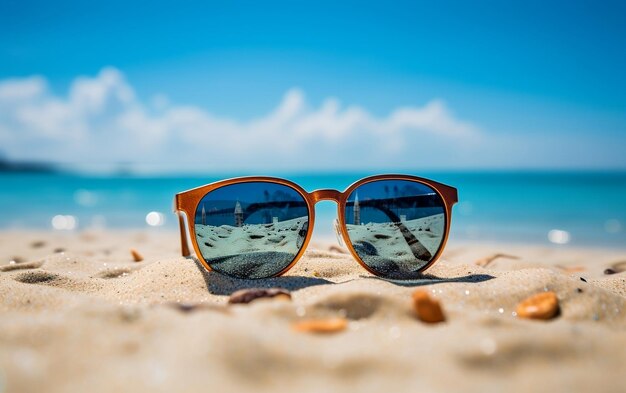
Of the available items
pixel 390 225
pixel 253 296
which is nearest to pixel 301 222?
pixel 390 225

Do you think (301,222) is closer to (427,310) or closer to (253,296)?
(253,296)

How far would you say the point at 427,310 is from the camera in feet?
5.87

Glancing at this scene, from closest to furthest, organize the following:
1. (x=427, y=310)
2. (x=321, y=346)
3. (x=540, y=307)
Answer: (x=321, y=346) < (x=427, y=310) < (x=540, y=307)

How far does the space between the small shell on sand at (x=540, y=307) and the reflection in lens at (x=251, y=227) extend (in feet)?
4.42

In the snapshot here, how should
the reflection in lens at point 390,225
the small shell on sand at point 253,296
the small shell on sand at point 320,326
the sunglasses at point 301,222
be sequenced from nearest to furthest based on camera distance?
the small shell on sand at point 320,326, the small shell on sand at point 253,296, the sunglasses at point 301,222, the reflection in lens at point 390,225

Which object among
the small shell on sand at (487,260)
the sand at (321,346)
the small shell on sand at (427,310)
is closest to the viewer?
the sand at (321,346)

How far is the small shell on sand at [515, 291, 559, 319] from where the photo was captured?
6.43ft

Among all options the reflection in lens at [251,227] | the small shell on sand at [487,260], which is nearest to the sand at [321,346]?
the reflection in lens at [251,227]

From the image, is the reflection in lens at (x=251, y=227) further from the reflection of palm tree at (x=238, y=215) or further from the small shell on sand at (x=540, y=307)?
the small shell on sand at (x=540, y=307)

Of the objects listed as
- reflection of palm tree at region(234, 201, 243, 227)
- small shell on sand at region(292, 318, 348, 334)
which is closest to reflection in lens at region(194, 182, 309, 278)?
reflection of palm tree at region(234, 201, 243, 227)

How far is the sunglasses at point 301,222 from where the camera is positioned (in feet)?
8.98

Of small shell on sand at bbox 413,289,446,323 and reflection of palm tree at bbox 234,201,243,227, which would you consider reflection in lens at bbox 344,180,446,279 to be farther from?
small shell on sand at bbox 413,289,446,323

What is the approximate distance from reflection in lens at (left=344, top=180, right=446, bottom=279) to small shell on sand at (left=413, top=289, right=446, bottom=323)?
1.09 m

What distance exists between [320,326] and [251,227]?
4.01 feet
